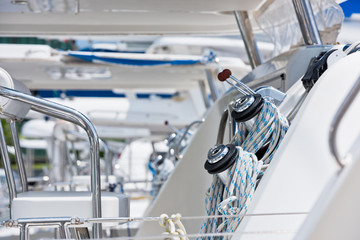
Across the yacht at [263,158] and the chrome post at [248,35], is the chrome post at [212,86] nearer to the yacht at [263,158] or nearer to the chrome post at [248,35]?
the chrome post at [248,35]

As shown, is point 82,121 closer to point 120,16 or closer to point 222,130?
point 222,130

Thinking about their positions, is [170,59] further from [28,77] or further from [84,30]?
[28,77]

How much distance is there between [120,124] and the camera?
27.2 ft

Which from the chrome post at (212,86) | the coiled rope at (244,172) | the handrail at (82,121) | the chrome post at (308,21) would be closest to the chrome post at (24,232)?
the handrail at (82,121)

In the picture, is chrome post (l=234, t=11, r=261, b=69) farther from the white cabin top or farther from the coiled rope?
the coiled rope

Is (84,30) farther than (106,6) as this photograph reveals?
Yes

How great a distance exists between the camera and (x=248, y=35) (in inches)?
144

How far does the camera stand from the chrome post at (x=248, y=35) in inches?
138

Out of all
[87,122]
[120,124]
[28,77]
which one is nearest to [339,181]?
[87,122]

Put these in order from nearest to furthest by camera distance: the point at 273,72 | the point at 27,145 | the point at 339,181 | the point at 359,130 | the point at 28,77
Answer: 1. the point at 339,181
2. the point at 359,130
3. the point at 273,72
4. the point at 28,77
5. the point at 27,145

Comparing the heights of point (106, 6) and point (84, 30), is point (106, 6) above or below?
above

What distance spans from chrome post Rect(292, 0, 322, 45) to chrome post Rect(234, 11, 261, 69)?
2.58 feet

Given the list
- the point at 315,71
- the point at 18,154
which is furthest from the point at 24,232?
the point at 315,71

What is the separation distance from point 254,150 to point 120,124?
6.47 meters
